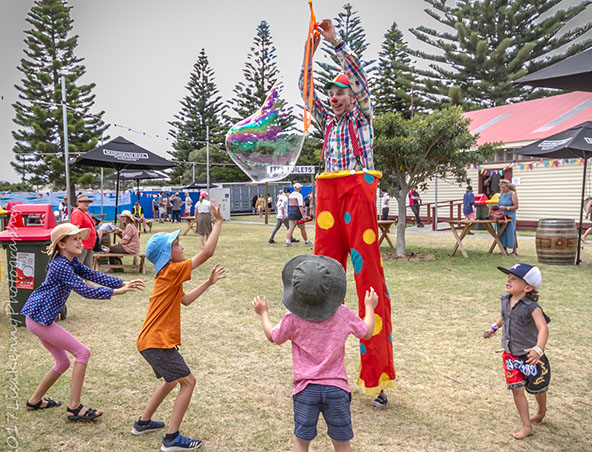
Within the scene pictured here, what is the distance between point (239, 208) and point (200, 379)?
1324 inches

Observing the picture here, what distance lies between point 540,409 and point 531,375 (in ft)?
1.21

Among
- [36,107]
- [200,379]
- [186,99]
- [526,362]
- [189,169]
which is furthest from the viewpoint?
[189,169]

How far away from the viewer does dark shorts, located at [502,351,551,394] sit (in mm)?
3061

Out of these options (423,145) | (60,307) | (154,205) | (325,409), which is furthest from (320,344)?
(154,205)

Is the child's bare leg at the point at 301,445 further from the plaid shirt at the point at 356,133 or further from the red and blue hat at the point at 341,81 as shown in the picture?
the red and blue hat at the point at 341,81

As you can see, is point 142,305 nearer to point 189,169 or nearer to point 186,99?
point 186,99

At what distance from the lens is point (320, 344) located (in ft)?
7.80

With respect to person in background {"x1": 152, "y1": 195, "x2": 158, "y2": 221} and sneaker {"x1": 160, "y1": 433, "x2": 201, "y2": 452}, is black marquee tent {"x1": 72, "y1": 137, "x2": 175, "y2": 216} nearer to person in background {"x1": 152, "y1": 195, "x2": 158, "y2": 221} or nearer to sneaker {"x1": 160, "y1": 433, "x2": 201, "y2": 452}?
sneaker {"x1": 160, "y1": 433, "x2": 201, "y2": 452}

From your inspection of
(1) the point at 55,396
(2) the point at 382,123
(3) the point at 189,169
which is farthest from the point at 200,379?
(3) the point at 189,169

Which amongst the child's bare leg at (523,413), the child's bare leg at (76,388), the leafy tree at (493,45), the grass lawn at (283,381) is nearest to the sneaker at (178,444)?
the grass lawn at (283,381)

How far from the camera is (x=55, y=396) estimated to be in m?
3.86

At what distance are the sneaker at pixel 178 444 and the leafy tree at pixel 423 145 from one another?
8193mm

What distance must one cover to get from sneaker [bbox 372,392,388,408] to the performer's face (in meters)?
2.08

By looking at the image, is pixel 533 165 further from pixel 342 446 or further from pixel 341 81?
pixel 342 446
